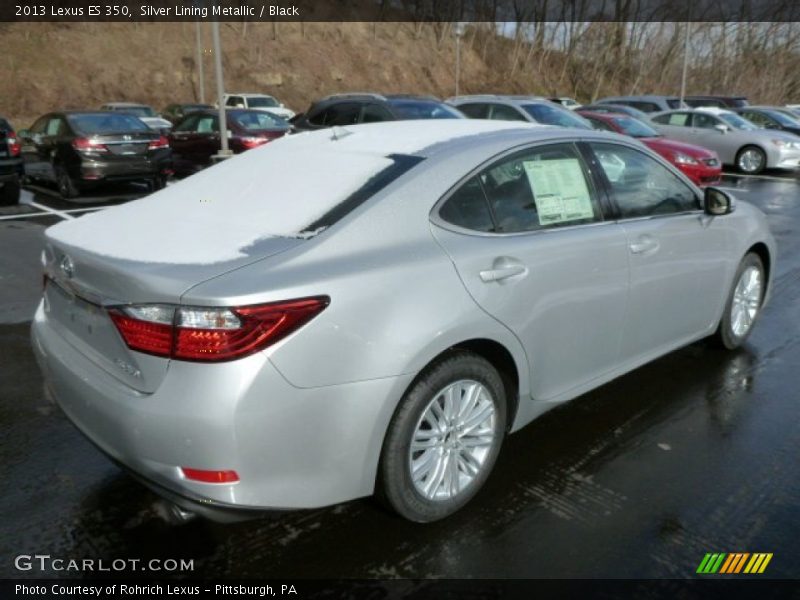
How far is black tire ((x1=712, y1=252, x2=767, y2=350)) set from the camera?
4.55 metres

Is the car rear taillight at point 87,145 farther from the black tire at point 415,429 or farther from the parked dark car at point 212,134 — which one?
the black tire at point 415,429

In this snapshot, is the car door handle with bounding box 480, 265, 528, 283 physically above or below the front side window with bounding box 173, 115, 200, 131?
above

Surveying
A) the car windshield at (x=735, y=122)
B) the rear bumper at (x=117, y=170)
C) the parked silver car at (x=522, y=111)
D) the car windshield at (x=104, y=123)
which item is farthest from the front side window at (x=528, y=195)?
the car windshield at (x=735, y=122)

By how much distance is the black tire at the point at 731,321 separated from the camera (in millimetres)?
4555

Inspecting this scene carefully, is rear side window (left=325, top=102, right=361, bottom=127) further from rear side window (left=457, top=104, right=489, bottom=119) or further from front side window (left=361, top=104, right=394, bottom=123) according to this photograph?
rear side window (left=457, top=104, right=489, bottom=119)

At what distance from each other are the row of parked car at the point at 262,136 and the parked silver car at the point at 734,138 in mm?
22

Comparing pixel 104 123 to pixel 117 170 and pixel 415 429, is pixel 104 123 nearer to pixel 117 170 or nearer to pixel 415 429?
pixel 117 170

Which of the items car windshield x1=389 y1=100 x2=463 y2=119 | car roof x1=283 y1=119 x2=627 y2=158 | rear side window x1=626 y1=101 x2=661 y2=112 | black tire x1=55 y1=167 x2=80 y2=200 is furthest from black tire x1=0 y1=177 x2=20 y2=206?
rear side window x1=626 y1=101 x2=661 y2=112

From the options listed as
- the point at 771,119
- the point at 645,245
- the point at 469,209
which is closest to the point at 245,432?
the point at 469,209

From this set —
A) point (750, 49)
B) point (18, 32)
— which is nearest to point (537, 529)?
point (18, 32)

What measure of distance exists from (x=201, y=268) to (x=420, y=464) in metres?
1.12

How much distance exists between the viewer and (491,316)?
9.29 ft

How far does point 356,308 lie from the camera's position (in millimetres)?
2439

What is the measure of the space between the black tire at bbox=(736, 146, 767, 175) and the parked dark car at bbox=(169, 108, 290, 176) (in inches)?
408
